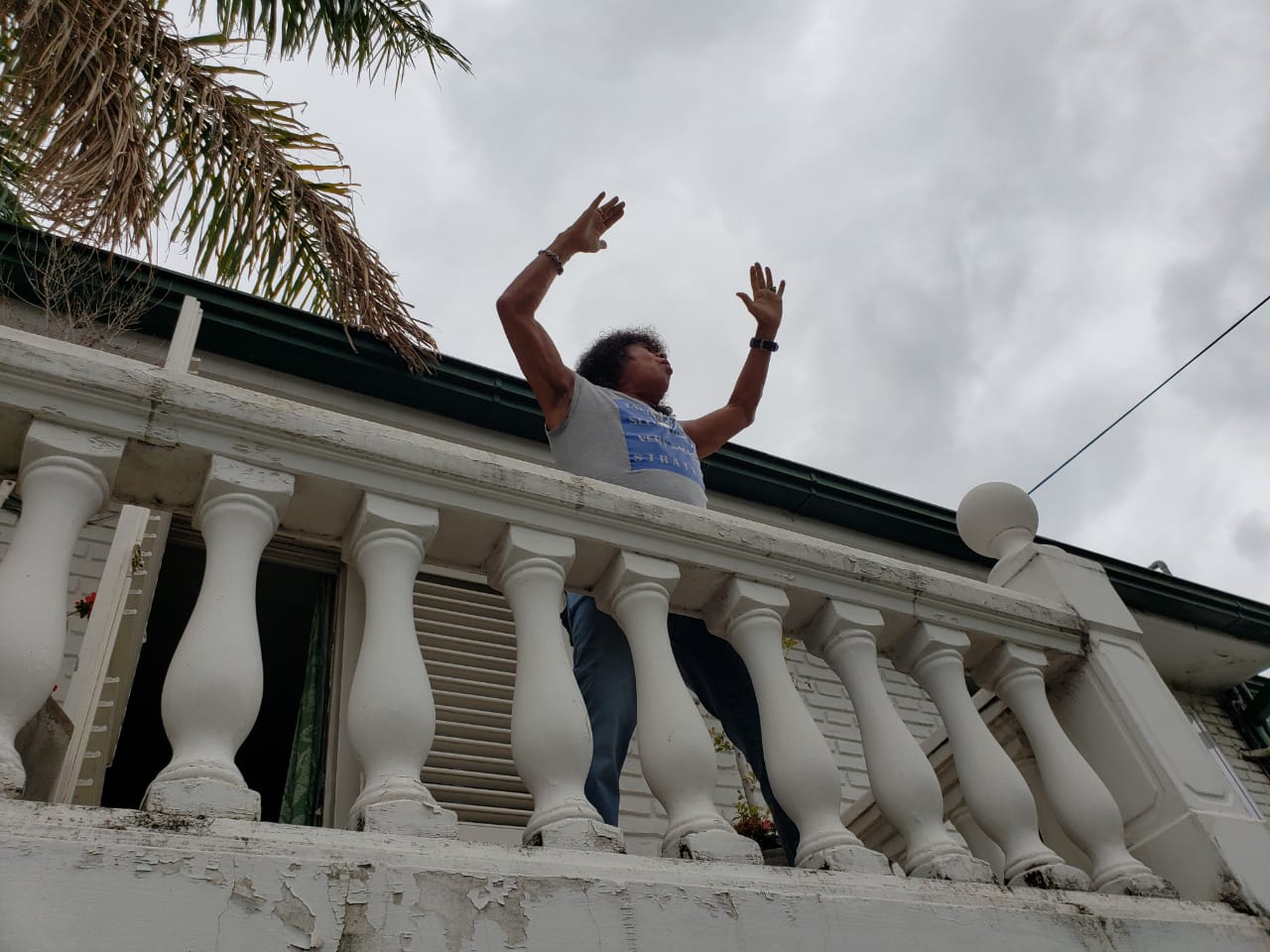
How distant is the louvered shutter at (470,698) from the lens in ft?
10.7

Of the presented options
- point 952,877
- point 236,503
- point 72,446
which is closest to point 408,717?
point 236,503

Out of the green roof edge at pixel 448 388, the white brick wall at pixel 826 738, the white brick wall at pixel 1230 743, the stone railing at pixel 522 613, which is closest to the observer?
the stone railing at pixel 522 613

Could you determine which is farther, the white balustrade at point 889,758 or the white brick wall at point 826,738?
the white brick wall at point 826,738

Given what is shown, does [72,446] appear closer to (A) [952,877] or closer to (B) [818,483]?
(A) [952,877]

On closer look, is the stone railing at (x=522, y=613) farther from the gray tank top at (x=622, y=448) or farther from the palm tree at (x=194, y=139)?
the palm tree at (x=194, y=139)

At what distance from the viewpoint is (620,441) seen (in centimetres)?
245

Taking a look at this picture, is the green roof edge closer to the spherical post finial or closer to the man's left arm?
the man's left arm

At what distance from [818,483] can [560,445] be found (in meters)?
3.30

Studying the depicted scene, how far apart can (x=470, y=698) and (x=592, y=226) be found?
175 cm

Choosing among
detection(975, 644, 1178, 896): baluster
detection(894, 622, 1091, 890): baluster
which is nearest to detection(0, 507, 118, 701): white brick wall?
detection(894, 622, 1091, 890): baluster

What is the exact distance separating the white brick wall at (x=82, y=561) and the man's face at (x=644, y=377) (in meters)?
1.78

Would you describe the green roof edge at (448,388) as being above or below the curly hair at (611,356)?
above

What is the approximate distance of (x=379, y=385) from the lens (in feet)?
15.2

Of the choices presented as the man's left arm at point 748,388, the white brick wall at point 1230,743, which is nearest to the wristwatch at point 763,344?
the man's left arm at point 748,388
